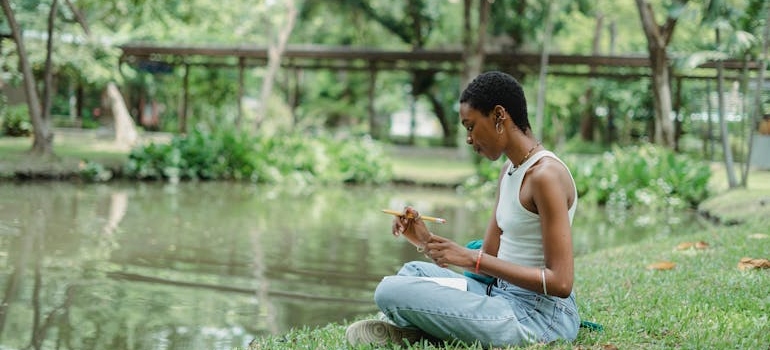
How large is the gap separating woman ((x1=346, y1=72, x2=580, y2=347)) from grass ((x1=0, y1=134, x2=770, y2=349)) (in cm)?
13

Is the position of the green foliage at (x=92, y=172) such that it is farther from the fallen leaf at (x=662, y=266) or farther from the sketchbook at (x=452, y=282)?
the sketchbook at (x=452, y=282)

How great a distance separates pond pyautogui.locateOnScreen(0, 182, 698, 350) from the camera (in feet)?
20.0

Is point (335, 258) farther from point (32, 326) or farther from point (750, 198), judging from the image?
point (750, 198)

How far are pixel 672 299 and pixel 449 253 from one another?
2132 millimetres

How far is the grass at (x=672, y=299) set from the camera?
4035 mm

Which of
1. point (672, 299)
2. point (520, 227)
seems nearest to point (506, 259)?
point (520, 227)

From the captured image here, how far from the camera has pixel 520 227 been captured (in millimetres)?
3746

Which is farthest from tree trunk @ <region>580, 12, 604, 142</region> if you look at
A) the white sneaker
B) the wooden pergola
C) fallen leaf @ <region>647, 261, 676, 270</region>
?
the white sneaker

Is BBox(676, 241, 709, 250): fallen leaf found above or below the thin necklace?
below

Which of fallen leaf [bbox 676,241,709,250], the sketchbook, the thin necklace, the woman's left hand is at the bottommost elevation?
fallen leaf [bbox 676,241,709,250]

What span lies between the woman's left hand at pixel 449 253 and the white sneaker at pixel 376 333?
1.63 ft

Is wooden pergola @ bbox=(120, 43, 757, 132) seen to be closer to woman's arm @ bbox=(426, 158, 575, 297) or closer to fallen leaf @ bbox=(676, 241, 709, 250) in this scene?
fallen leaf @ bbox=(676, 241, 709, 250)

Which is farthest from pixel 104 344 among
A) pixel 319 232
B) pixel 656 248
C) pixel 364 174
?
pixel 364 174

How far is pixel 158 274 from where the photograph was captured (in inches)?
319
